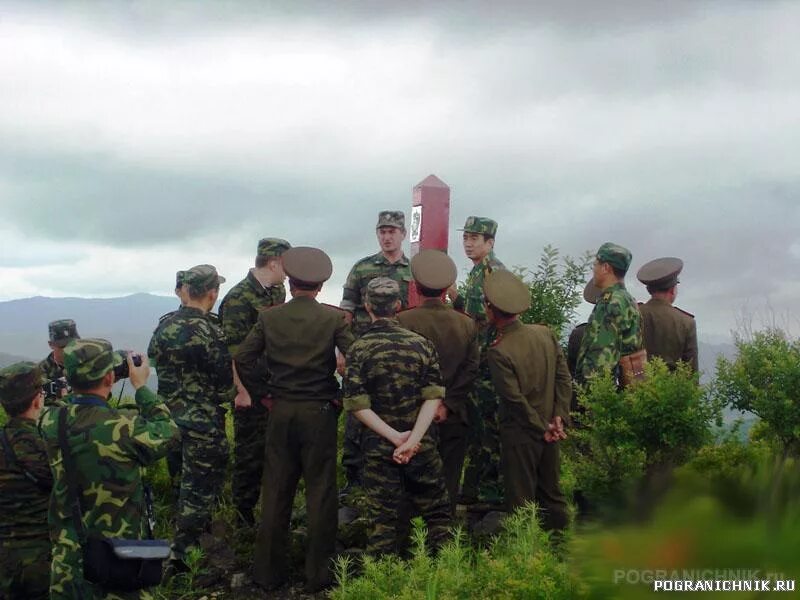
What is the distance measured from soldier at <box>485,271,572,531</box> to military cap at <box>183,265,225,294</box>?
6.78 ft

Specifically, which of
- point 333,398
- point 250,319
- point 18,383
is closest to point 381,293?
point 333,398

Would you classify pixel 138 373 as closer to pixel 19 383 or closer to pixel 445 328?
pixel 19 383

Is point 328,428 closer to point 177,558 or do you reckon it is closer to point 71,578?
point 177,558

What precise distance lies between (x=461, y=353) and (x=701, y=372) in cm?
184

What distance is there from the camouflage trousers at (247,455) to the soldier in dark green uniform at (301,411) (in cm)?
101

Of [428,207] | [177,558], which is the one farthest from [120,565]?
[428,207]

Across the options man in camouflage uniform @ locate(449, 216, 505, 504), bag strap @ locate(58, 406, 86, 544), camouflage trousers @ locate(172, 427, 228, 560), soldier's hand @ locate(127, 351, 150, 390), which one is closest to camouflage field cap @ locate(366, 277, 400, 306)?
man in camouflage uniform @ locate(449, 216, 505, 504)

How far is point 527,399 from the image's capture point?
637cm

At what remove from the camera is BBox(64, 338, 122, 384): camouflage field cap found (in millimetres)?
4371

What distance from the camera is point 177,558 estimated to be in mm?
6805

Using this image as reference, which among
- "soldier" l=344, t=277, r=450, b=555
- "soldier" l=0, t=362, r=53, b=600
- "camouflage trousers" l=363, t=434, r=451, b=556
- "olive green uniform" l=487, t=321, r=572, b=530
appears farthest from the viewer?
"olive green uniform" l=487, t=321, r=572, b=530

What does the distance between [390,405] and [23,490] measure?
93.0 inches

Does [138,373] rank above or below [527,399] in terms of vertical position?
above

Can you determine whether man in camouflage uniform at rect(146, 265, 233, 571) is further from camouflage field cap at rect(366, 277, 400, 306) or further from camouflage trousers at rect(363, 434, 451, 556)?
camouflage trousers at rect(363, 434, 451, 556)
